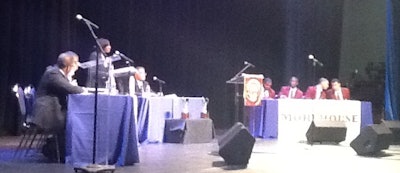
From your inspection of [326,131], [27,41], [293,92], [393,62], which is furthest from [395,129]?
[27,41]

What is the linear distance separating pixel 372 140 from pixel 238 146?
259 centimetres

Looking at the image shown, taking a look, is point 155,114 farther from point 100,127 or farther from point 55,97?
point 100,127

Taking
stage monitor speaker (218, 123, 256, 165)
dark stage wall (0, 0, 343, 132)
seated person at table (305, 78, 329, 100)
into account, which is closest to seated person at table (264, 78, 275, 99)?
seated person at table (305, 78, 329, 100)

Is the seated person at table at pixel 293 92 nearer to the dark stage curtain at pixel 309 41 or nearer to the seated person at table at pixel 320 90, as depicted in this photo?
the seated person at table at pixel 320 90

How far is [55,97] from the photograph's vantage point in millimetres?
7668

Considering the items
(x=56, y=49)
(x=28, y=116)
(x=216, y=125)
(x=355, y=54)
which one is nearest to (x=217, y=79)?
(x=216, y=125)

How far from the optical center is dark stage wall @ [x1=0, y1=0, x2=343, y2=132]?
12336mm

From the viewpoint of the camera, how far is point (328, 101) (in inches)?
474

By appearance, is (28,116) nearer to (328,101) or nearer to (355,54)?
(328,101)

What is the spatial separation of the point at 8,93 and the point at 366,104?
6.71 m

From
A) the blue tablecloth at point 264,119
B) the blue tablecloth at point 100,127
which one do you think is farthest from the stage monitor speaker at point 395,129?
the blue tablecloth at point 100,127

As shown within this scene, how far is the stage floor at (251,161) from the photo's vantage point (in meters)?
7.27

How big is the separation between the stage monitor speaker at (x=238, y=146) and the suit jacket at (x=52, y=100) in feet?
6.00

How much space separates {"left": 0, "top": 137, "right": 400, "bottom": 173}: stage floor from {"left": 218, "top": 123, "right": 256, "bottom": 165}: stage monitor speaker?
127mm
